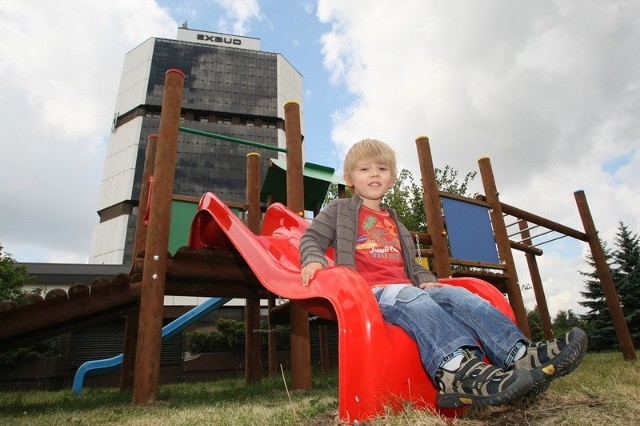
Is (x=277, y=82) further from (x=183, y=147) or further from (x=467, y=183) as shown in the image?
(x=467, y=183)

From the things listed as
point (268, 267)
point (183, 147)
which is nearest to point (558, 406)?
point (268, 267)

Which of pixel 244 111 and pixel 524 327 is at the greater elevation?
pixel 244 111

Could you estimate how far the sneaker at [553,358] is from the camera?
1507mm

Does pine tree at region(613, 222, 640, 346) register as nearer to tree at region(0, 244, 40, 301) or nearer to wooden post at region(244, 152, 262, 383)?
wooden post at region(244, 152, 262, 383)

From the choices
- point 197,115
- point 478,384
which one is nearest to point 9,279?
point 478,384

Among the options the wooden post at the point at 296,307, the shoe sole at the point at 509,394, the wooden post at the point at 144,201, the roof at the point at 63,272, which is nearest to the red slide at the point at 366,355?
the shoe sole at the point at 509,394

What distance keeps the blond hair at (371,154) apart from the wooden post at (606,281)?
5904 millimetres

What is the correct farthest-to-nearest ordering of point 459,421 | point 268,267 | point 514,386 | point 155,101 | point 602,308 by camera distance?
point 155,101 < point 602,308 < point 268,267 < point 459,421 < point 514,386

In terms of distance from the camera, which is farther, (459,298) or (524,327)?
(524,327)

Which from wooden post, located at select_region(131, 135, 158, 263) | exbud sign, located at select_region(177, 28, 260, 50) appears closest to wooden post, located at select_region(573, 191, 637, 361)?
wooden post, located at select_region(131, 135, 158, 263)

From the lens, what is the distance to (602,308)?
17516 mm

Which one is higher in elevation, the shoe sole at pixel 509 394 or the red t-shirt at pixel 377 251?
the red t-shirt at pixel 377 251

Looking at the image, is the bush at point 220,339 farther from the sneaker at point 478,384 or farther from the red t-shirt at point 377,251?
the sneaker at point 478,384

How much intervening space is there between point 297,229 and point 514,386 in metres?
2.56
